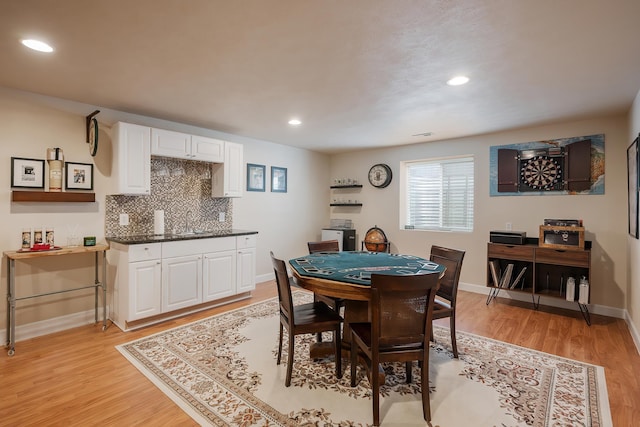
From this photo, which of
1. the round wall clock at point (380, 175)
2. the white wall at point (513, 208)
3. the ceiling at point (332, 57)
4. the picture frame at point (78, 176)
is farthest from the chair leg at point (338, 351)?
the round wall clock at point (380, 175)

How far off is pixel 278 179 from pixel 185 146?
189cm

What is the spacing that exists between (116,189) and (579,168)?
554cm

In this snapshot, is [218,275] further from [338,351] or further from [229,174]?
[338,351]

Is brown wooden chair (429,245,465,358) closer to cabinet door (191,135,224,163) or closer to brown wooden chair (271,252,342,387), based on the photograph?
brown wooden chair (271,252,342,387)

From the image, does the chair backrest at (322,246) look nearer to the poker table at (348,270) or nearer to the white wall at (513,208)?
the poker table at (348,270)

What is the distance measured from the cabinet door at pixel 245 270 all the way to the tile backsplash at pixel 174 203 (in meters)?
0.70

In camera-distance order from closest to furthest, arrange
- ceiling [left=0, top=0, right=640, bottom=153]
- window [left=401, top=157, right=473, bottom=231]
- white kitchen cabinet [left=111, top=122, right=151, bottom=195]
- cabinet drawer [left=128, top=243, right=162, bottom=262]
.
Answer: ceiling [left=0, top=0, right=640, bottom=153]
cabinet drawer [left=128, top=243, right=162, bottom=262]
white kitchen cabinet [left=111, top=122, right=151, bottom=195]
window [left=401, top=157, right=473, bottom=231]

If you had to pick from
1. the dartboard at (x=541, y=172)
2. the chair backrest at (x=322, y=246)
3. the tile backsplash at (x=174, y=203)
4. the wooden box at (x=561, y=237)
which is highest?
the dartboard at (x=541, y=172)

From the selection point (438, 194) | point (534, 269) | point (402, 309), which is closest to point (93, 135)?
point (402, 309)

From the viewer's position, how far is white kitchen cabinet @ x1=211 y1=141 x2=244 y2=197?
14.6 feet

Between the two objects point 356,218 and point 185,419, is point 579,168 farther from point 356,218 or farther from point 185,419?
point 185,419

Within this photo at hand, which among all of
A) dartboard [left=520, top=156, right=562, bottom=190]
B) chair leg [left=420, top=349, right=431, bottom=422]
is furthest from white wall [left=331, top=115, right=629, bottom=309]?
chair leg [left=420, top=349, right=431, bottom=422]

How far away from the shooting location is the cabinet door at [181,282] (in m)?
3.57

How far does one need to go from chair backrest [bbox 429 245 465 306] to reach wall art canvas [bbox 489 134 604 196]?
225cm
